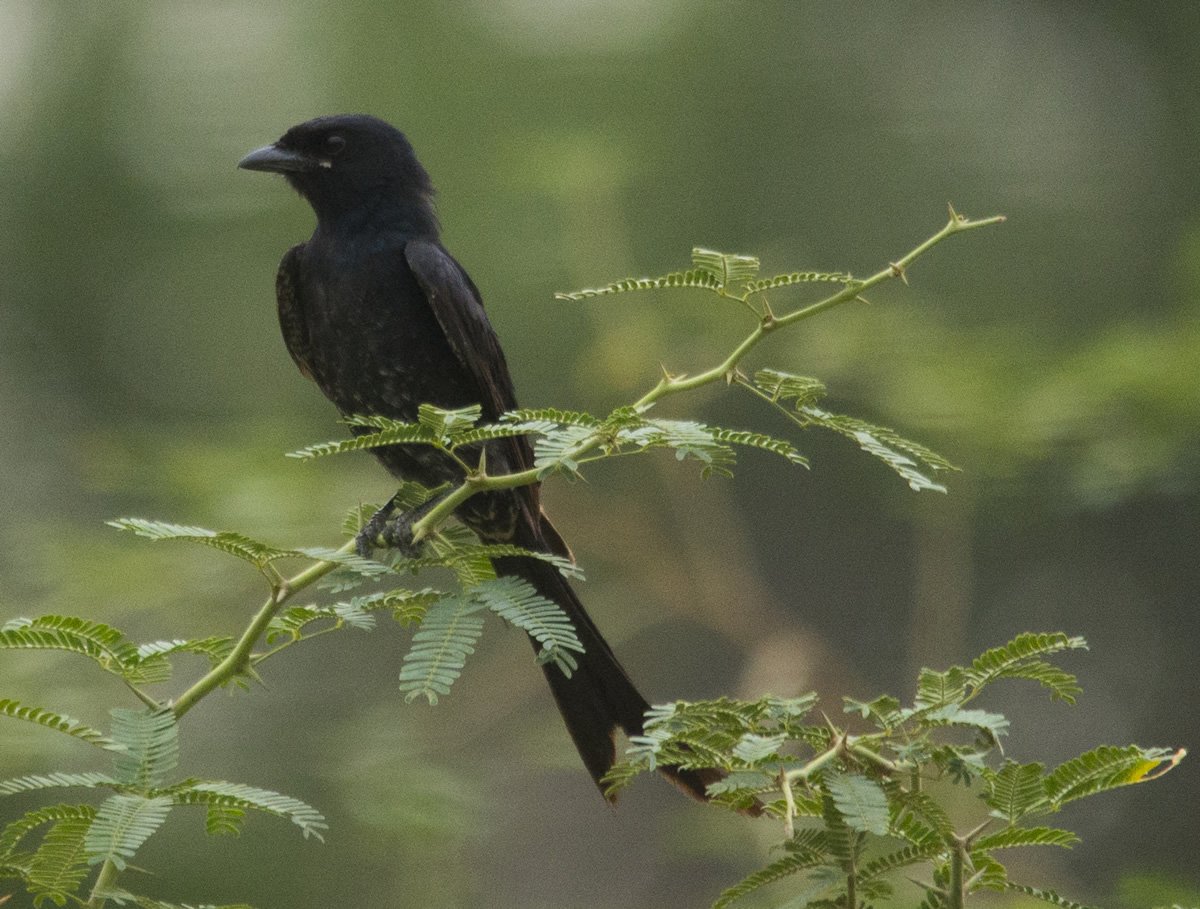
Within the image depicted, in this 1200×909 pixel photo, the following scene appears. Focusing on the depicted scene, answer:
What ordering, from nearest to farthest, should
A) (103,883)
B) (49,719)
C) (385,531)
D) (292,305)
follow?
(103,883)
(49,719)
(385,531)
(292,305)

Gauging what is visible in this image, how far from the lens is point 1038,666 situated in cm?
175

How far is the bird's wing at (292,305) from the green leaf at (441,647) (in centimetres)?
216

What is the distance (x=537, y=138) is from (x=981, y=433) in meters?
2.25

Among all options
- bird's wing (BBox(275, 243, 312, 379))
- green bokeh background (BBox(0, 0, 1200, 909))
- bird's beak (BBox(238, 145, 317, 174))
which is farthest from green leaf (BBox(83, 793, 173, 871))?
green bokeh background (BBox(0, 0, 1200, 909))

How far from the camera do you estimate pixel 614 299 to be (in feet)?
18.4

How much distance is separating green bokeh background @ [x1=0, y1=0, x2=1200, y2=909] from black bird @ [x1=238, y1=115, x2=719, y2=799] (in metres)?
1.55

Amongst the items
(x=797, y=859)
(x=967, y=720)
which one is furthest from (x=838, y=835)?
(x=967, y=720)

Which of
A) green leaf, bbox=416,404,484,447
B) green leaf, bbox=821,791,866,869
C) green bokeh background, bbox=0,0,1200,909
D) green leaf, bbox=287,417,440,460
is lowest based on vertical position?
green bokeh background, bbox=0,0,1200,909

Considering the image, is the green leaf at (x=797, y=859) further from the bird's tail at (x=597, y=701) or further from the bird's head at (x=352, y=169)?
the bird's head at (x=352, y=169)

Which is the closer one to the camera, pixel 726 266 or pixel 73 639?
pixel 73 639

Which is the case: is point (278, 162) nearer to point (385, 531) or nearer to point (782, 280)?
point (385, 531)

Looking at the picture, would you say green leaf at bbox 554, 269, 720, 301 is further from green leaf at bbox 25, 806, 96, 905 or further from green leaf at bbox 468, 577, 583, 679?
green leaf at bbox 25, 806, 96, 905

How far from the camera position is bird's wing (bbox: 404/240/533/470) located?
3406 mm

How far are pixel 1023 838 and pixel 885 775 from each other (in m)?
0.17
